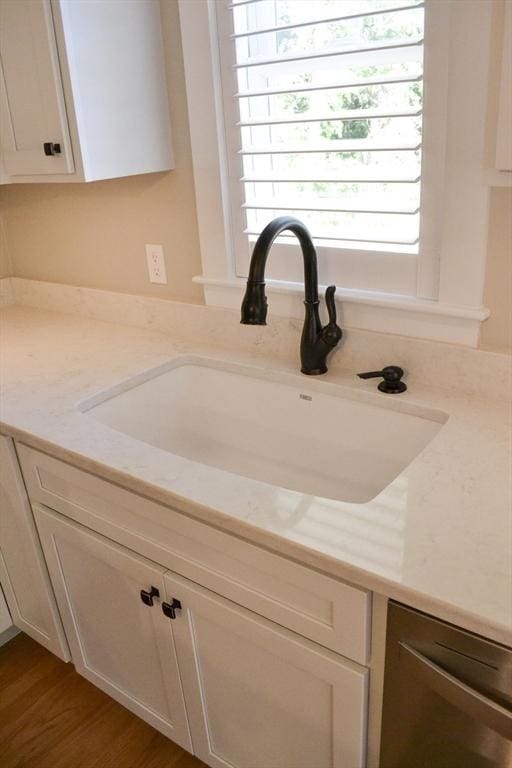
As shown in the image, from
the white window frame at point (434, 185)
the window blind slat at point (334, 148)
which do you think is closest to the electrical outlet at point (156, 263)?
the white window frame at point (434, 185)

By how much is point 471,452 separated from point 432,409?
0.58 ft

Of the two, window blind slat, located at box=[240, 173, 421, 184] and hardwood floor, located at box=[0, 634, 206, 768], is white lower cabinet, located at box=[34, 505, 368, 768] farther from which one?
window blind slat, located at box=[240, 173, 421, 184]

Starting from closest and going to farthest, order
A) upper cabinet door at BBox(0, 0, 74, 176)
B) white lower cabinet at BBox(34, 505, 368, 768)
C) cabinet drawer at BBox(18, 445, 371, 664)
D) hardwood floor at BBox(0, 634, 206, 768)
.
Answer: cabinet drawer at BBox(18, 445, 371, 664), white lower cabinet at BBox(34, 505, 368, 768), upper cabinet door at BBox(0, 0, 74, 176), hardwood floor at BBox(0, 634, 206, 768)

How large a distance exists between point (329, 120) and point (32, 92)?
0.72 metres

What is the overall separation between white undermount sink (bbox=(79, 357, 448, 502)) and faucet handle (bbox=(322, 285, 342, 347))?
97mm

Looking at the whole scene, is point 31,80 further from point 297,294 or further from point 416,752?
point 416,752

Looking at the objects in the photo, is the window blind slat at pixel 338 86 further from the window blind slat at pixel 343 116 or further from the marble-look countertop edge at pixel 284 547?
the marble-look countertop edge at pixel 284 547

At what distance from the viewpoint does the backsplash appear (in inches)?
50.9

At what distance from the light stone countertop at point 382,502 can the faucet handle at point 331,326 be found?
92mm

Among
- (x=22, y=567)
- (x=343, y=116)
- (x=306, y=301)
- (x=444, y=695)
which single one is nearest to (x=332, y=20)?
(x=343, y=116)

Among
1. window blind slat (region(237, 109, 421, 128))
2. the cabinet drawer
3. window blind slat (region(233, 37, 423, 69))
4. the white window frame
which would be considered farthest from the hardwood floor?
window blind slat (region(233, 37, 423, 69))

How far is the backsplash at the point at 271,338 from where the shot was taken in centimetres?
129

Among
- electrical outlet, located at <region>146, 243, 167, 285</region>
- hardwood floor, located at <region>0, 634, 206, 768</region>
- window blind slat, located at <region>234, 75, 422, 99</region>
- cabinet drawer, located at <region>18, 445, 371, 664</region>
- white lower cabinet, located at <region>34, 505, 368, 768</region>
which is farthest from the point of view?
electrical outlet, located at <region>146, 243, 167, 285</region>

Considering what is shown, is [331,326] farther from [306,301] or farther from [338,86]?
[338,86]
